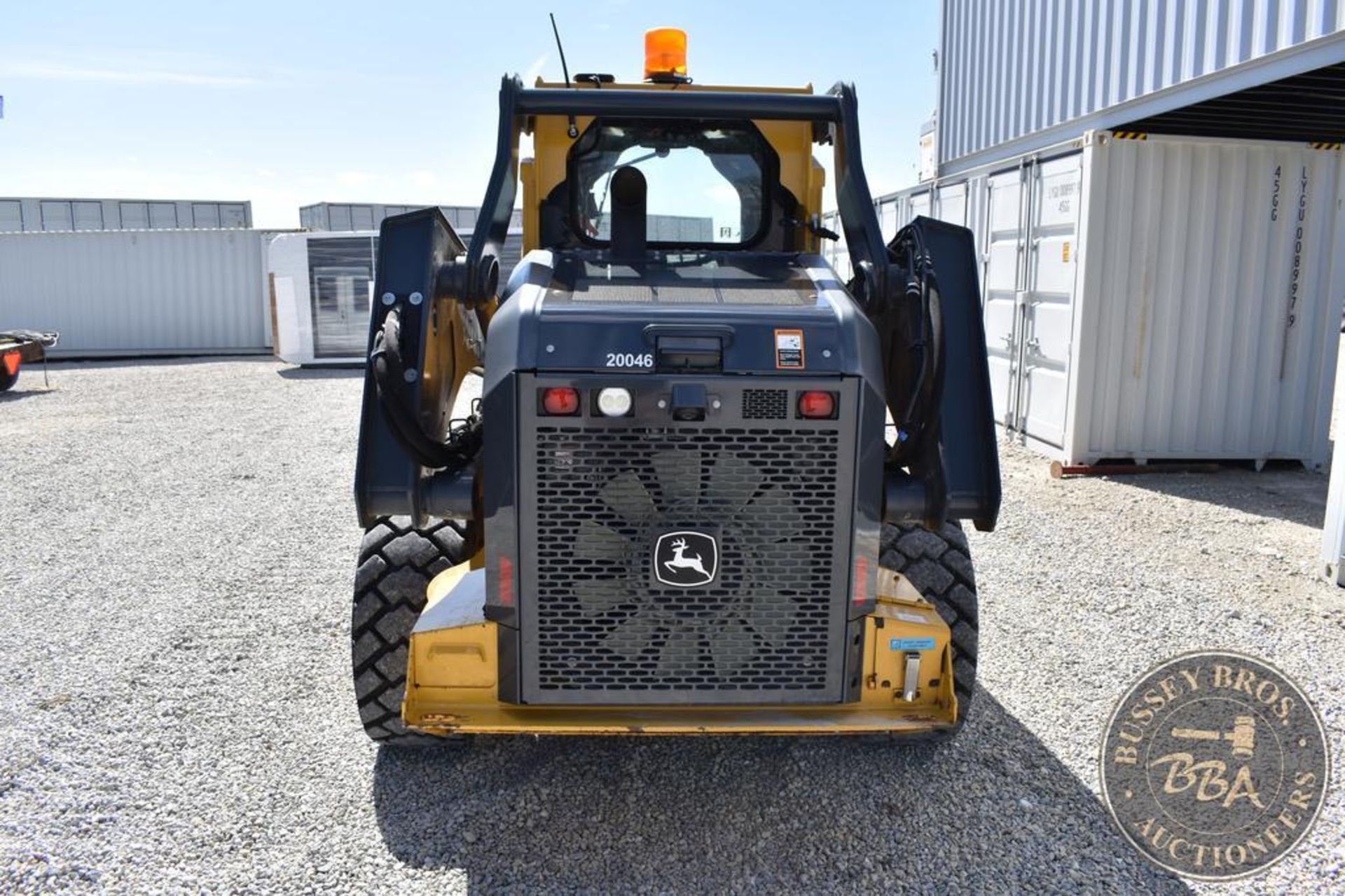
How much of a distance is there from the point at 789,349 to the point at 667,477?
19.3 inches

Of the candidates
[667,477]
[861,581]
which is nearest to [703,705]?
[861,581]

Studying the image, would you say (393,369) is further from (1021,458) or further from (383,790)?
(1021,458)

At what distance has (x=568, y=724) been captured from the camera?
10.2 ft

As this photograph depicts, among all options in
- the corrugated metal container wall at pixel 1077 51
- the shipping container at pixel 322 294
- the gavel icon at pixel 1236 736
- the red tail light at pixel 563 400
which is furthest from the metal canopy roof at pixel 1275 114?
the shipping container at pixel 322 294

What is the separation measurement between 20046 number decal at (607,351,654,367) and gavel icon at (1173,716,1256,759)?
2583 millimetres

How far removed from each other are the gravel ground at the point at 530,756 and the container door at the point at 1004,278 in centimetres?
293

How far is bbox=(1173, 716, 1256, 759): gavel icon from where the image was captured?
3.89 m

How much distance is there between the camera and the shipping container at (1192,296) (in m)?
8.43

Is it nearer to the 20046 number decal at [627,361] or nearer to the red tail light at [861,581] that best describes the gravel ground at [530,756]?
the red tail light at [861,581]

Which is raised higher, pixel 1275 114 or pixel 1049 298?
pixel 1275 114

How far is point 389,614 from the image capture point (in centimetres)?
358

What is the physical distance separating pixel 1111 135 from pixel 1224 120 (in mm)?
1808
